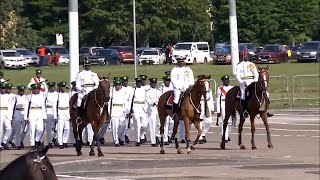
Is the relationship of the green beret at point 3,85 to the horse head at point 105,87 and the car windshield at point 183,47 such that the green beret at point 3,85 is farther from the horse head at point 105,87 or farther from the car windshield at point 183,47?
the car windshield at point 183,47

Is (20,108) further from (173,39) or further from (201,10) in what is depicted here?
(173,39)

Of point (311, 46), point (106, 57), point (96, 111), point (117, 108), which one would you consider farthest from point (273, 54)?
point (96, 111)

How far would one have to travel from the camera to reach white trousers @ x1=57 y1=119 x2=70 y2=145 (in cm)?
2780

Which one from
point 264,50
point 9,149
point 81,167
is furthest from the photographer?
point 264,50

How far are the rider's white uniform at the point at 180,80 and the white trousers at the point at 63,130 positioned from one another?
4.18 metres

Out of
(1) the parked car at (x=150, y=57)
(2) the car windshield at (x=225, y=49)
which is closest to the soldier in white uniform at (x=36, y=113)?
(1) the parked car at (x=150, y=57)

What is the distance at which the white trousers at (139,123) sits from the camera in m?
28.1

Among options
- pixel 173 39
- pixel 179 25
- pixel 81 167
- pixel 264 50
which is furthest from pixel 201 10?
pixel 81 167

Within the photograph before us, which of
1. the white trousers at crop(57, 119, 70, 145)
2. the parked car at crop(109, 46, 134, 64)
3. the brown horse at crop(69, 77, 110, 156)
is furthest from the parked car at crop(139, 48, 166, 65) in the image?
the brown horse at crop(69, 77, 110, 156)

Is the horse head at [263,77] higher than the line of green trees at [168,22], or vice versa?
the line of green trees at [168,22]

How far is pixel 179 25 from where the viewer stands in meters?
81.6

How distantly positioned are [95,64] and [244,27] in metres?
17.6

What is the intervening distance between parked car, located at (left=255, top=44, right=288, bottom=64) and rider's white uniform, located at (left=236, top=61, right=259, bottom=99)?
1578 inches

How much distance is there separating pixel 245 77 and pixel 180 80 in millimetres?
2187
